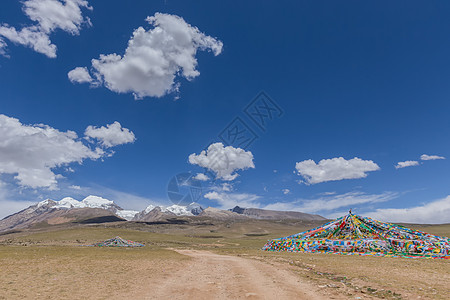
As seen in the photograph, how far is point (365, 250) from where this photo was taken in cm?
3966

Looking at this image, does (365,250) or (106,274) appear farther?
(365,250)

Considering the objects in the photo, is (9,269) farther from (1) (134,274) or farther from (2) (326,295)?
(2) (326,295)

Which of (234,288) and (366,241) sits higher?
(366,241)

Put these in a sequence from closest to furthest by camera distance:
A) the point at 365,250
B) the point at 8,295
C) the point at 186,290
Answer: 1. the point at 8,295
2. the point at 186,290
3. the point at 365,250

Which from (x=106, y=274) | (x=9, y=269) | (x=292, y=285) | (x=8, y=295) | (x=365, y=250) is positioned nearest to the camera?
(x=8, y=295)

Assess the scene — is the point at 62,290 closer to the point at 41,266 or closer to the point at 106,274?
the point at 106,274

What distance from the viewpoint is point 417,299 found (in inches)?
464

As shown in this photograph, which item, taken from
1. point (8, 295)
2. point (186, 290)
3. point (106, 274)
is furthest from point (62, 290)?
point (186, 290)

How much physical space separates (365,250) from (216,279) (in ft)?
105

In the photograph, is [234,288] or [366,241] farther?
[366,241]

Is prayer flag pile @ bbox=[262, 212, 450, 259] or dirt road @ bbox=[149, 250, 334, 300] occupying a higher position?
prayer flag pile @ bbox=[262, 212, 450, 259]

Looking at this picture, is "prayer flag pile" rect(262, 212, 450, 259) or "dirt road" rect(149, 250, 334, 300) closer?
"dirt road" rect(149, 250, 334, 300)

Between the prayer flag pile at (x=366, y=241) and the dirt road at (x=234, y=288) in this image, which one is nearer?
the dirt road at (x=234, y=288)

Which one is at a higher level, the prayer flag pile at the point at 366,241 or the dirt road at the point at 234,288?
the prayer flag pile at the point at 366,241
